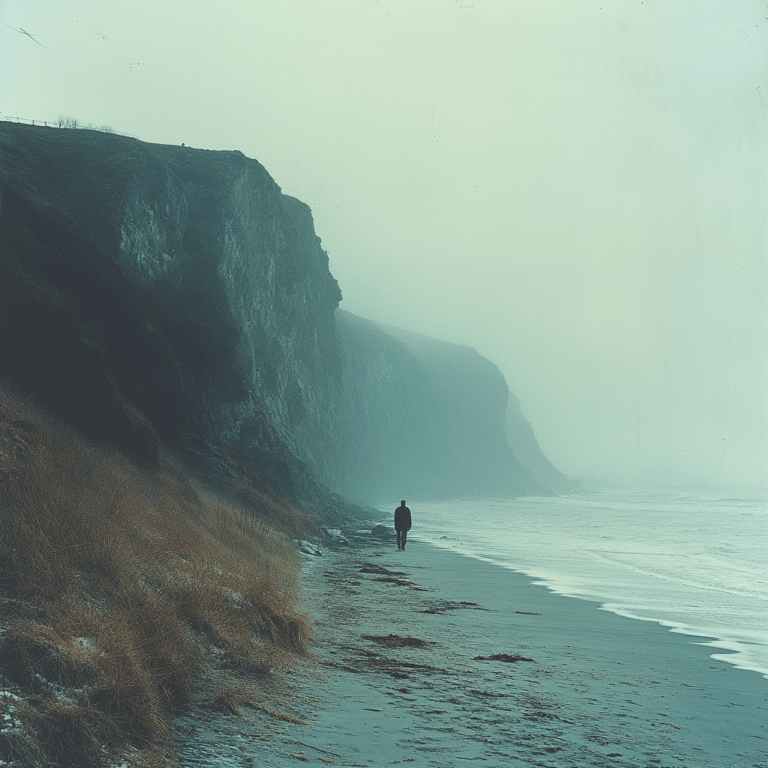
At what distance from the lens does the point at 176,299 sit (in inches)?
1023

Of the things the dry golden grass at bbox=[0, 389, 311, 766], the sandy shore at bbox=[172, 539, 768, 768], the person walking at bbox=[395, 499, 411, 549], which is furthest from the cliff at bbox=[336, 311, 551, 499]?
the dry golden grass at bbox=[0, 389, 311, 766]

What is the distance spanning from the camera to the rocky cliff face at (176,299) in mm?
13820

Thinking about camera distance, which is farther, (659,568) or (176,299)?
(176,299)

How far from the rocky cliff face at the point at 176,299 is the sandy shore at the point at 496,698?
7.73 meters

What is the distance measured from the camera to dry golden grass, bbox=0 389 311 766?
11.7ft

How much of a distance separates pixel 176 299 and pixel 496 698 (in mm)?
23202

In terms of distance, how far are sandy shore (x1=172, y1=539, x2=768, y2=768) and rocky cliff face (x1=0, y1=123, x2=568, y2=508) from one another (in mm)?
7729

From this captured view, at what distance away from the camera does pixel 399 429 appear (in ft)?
343

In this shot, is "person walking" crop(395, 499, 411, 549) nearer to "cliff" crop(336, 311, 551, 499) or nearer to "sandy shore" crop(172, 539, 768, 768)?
"sandy shore" crop(172, 539, 768, 768)

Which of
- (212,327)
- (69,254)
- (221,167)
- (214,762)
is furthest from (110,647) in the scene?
(221,167)

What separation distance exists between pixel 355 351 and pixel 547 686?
83868mm

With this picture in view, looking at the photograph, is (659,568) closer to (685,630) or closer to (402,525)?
(402,525)

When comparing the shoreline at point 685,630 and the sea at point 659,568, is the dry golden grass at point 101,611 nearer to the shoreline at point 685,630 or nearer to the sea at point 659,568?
the shoreline at point 685,630

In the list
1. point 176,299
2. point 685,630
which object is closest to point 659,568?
point 685,630
